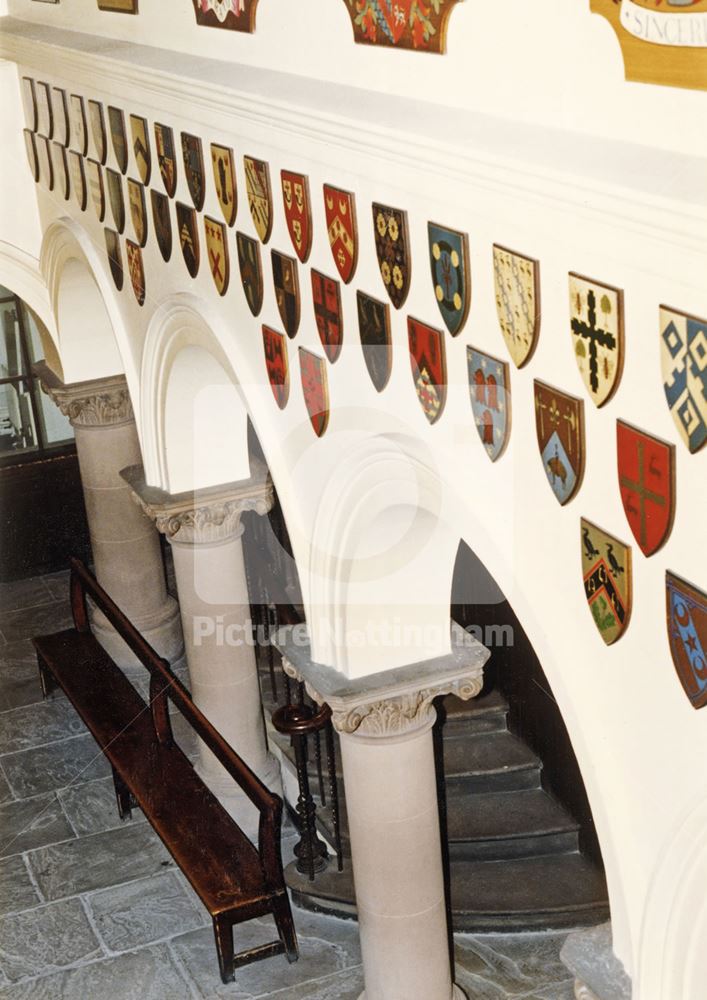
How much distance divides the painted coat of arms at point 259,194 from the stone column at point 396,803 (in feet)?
5.42

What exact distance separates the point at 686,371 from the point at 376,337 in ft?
5.31

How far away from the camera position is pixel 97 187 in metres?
6.93

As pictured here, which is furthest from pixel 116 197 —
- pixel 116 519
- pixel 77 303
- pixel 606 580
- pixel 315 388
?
pixel 606 580

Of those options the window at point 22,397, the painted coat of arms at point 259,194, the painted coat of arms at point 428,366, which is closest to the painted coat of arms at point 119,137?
the painted coat of arms at point 259,194

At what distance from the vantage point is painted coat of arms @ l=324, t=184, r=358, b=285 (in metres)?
4.04

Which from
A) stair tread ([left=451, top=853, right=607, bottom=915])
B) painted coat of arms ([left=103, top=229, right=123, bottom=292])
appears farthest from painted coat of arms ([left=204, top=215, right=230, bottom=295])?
stair tread ([left=451, top=853, right=607, bottom=915])

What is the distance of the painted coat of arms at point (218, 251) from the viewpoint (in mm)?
5297

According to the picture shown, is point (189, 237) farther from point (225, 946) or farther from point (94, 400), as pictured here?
point (94, 400)

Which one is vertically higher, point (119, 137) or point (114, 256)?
point (119, 137)

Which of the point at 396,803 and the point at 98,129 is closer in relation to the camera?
the point at 396,803

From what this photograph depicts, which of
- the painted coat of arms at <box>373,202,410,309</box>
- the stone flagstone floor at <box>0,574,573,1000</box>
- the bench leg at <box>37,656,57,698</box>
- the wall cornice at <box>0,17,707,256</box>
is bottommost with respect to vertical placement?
the stone flagstone floor at <box>0,574,573,1000</box>

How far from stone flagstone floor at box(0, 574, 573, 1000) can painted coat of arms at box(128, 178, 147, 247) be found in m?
3.49

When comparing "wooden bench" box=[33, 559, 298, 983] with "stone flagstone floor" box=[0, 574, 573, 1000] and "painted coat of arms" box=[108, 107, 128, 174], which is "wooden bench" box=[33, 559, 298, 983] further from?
"painted coat of arms" box=[108, 107, 128, 174]

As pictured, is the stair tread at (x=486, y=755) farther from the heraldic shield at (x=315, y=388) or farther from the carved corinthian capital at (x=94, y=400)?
the carved corinthian capital at (x=94, y=400)
